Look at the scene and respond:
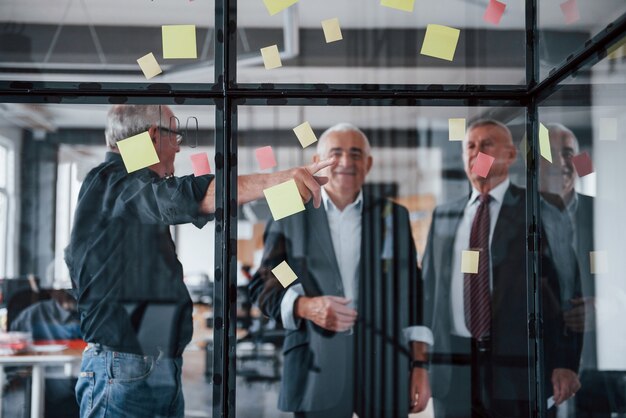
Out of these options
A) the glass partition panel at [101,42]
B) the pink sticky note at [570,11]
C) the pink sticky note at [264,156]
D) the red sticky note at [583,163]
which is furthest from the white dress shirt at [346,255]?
the pink sticky note at [570,11]

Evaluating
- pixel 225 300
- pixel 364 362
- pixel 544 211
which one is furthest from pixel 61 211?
pixel 544 211

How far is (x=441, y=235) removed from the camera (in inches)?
107

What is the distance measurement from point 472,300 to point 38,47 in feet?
6.42

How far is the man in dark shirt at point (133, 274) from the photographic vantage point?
2578 mm

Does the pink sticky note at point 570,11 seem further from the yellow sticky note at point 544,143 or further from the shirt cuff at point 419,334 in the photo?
the shirt cuff at point 419,334

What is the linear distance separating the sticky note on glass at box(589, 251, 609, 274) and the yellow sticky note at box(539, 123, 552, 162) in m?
0.40

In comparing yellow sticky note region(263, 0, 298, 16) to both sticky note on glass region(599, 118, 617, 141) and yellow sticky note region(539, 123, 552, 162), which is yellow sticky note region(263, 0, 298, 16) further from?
sticky note on glass region(599, 118, 617, 141)

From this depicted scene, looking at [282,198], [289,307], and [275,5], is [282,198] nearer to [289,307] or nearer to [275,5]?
[289,307]

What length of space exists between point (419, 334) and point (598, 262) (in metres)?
0.73

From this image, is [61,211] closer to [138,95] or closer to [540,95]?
[138,95]

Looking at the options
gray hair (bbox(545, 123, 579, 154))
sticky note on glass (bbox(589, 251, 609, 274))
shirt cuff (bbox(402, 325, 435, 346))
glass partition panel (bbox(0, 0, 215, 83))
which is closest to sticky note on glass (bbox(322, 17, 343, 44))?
glass partition panel (bbox(0, 0, 215, 83))

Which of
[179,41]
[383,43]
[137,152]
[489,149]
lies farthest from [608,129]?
[137,152]

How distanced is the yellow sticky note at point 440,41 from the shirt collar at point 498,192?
54cm

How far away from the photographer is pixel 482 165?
2727mm
